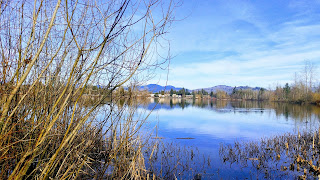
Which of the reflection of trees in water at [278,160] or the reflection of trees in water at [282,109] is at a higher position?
the reflection of trees in water at [282,109]

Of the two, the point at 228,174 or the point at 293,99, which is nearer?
the point at 228,174

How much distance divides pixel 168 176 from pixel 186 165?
4.77ft

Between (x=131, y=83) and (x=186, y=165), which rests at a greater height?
(x=131, y=83)

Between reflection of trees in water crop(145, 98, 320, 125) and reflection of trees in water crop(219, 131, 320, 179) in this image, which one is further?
reflection of trees in water crop(145, 98, 320, 125)

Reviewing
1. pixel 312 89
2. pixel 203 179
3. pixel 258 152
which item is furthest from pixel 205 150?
pixel 312 89

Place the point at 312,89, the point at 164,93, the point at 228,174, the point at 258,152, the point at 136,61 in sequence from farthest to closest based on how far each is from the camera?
the point at 312,89 < the point at 258,152 < the point at 228,174 < the point at 164,93 < the point at 136,61

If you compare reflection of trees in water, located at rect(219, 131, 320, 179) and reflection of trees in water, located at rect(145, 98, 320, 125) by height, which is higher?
reflection of trees in water, located at rect(145, 98, 320, 125)

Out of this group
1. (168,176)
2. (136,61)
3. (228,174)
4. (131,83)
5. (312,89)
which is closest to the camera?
(136,61)

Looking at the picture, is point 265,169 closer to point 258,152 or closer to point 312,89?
point 258,152

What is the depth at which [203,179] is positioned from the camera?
754 centimetres

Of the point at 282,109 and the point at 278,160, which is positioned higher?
the point at 282,109

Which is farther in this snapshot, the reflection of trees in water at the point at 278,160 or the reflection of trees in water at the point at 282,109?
the reflection of trees in water at the point at 282,109

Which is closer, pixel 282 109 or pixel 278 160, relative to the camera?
pixel 278 160

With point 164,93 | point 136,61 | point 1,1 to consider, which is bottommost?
point 164,93
